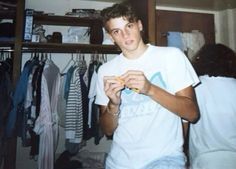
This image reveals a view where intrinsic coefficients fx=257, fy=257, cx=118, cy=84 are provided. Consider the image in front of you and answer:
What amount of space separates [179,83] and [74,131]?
1216mm

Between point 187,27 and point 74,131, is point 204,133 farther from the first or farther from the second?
point 187,27

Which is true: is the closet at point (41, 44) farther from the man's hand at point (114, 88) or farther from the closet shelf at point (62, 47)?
the man's hand at point (114, 88)

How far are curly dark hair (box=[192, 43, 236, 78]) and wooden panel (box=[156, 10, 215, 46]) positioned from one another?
1.07 meters

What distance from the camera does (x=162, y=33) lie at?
2438 mm

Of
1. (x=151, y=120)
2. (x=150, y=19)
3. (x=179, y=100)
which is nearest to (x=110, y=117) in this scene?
(x=151, y=120)

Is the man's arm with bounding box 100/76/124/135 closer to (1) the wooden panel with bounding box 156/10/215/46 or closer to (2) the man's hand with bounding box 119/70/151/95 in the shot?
(2) the man's hand with bounding box 119/70/151/95

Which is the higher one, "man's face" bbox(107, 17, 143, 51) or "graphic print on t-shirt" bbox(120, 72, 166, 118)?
"man's face" bbox(107, 17, 143, 51)

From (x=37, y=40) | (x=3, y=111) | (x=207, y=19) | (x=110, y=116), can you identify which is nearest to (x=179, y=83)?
(x=110, y=116)

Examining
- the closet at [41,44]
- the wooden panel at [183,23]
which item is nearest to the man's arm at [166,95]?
the closet at [41,44]

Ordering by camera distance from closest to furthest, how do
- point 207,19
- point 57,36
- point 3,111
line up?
point 3,111
point 57,36
point 207,19

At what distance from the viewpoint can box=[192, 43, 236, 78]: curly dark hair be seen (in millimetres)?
1253

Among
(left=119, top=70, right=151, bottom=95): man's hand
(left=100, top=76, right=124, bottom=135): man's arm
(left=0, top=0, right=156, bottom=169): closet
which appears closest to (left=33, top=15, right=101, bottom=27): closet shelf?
(left=0, top=0, right=156, bottom=169): closet

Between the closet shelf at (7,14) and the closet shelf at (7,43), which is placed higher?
the closet shelf at (7,14)

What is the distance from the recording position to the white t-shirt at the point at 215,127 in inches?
45.0
